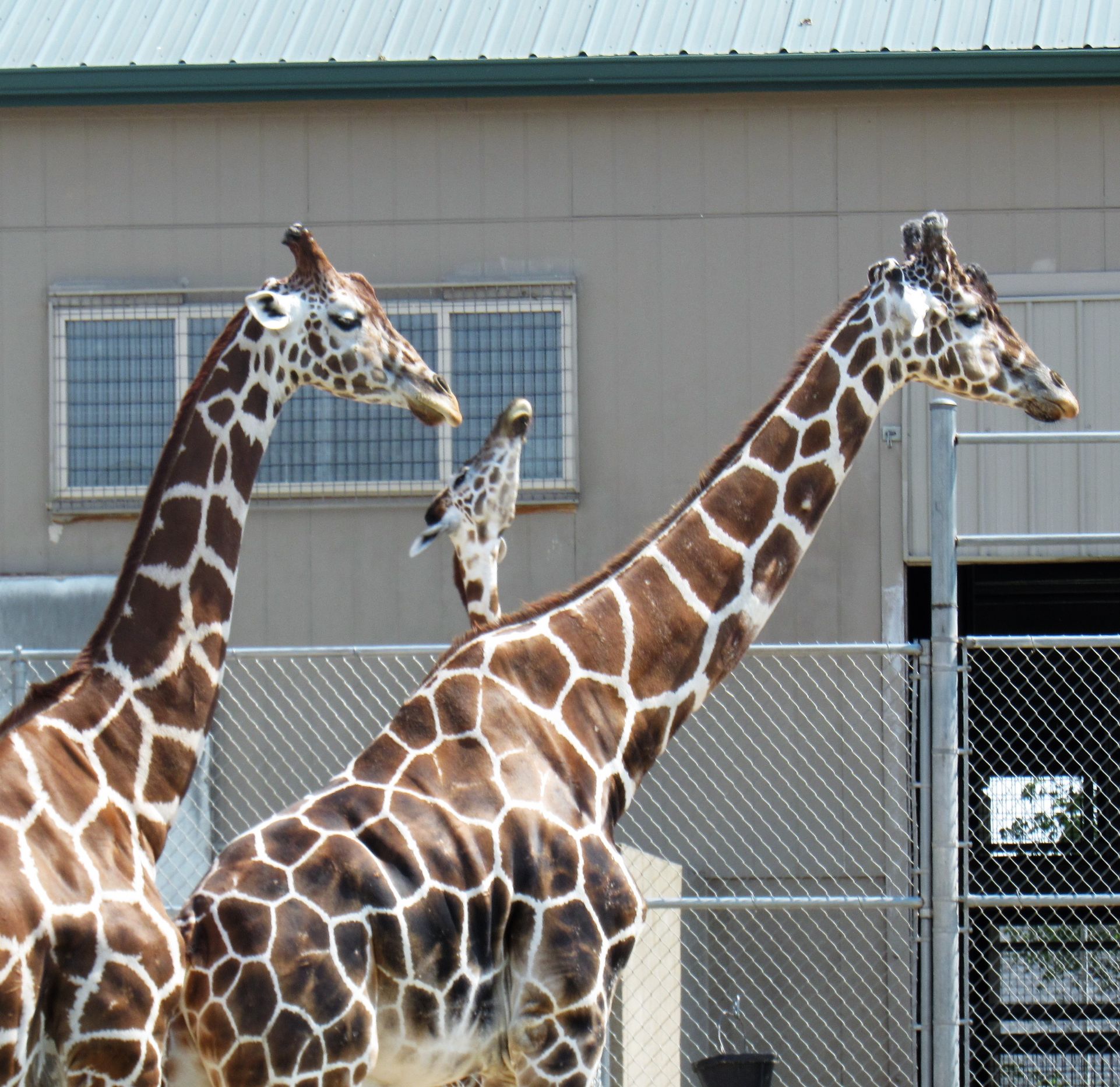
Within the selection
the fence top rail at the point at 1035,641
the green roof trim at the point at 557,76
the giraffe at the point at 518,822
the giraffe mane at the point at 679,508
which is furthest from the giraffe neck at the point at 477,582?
the green roof trim at the point at 557,76

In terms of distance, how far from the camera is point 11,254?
9.22 m

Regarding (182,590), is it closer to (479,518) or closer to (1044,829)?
(479,518)

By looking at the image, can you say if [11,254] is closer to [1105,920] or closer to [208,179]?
[208,179]

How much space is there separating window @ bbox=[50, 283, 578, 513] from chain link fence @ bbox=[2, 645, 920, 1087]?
1.09 meters

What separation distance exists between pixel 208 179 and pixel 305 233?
4.60 metres

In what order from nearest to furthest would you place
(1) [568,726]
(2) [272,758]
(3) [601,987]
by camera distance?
(3) [601,987] → (1) [568,726] → (2) [272,758]

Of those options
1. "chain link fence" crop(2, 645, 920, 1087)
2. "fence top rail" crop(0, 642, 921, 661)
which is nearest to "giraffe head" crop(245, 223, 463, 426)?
"fence top rail" crop(0, 642, 921, 661)

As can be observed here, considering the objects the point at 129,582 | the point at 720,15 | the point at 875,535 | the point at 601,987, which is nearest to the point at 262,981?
the point at 601,987

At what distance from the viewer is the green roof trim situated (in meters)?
8.81

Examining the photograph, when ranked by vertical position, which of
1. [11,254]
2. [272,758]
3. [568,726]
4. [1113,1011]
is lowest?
[1113,1011]

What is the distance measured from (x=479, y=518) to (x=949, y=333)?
87.1 inches

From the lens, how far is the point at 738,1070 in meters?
→ 7.48

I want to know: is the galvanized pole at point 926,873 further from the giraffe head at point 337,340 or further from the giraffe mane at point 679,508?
the giraffe head at point 337,340

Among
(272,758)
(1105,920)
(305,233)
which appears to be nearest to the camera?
(305,233)
